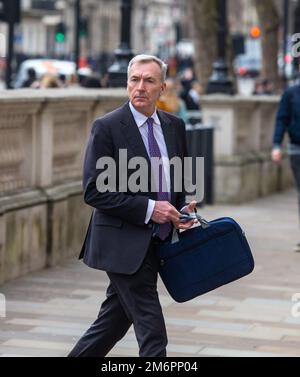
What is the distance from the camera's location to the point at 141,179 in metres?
6.85

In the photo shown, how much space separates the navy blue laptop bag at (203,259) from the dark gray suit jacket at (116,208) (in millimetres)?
182

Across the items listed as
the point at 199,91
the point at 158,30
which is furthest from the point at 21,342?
the point at 158,30

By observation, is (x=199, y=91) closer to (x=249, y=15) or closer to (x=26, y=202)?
(x=26, y=202)

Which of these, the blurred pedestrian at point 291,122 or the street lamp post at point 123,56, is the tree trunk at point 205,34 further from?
the blurred pedestrian at point 291,122

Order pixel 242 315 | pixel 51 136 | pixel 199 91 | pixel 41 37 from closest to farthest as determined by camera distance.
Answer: pixel 242 315, pixel 51 136, pixel 199 91, pixel 41 37

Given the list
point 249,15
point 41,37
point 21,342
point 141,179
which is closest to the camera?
point 141,179

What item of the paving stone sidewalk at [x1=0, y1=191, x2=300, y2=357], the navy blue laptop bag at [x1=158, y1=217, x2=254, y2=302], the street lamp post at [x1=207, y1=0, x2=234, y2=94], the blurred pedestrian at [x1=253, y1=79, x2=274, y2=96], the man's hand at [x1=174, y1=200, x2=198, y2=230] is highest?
the street lamp post at [x1=207, y1=0, x2=234, y2=94]

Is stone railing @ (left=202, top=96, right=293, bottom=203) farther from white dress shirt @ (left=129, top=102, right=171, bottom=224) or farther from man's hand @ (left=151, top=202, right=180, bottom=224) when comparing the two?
man's hand @ (left=151, top=202, right=180, bottom=224)

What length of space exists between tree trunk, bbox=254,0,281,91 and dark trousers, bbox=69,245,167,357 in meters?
30.9

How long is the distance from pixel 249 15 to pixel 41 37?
24774 millimetres

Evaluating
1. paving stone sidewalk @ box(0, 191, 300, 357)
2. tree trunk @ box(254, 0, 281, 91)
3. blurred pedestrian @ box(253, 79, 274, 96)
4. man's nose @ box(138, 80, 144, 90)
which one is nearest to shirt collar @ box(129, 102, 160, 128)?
man's nose @ box(138, 80, 144, 90)

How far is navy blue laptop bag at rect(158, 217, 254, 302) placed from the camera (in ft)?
22.7

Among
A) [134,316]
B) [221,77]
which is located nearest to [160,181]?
[134,316]

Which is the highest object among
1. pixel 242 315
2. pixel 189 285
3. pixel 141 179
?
pixel 141 179
